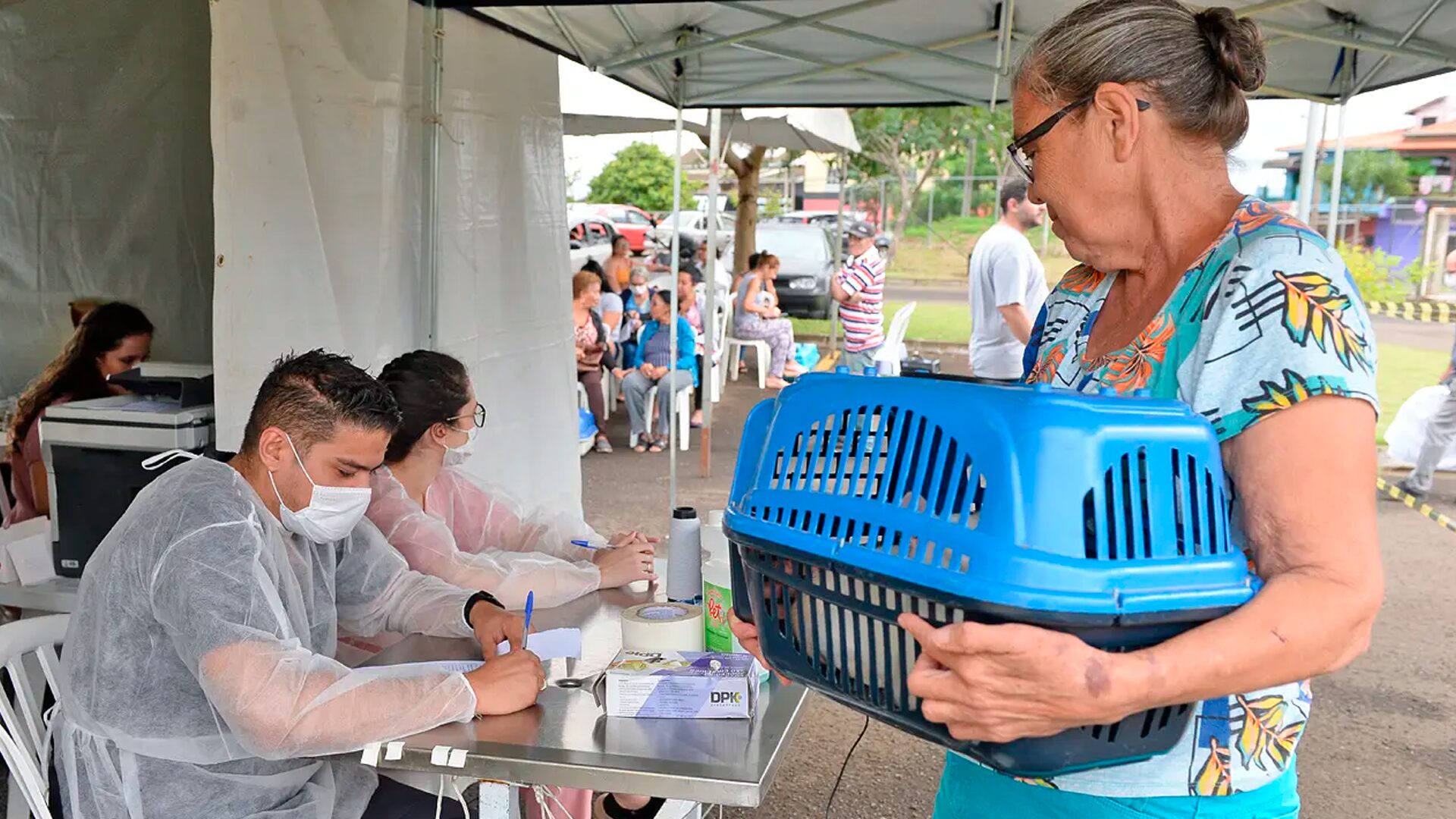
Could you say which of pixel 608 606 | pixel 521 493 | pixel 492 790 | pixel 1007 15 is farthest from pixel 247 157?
pixel 1007 15

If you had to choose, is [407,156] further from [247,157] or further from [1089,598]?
[1089,598]

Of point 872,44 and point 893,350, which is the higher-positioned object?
point 872,44

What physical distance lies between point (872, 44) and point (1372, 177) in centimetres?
2374

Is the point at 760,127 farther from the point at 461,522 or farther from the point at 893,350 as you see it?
the point at 461,522

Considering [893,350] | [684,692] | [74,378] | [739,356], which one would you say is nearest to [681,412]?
[893,350]

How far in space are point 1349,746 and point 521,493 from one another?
3.31 metres

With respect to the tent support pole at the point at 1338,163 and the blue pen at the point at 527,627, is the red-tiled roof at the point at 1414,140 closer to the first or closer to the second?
the tent support pole at the point at 1338,163

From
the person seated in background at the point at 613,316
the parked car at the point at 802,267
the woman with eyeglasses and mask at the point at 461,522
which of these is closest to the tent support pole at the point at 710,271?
the person seated in background at the point at 613,316

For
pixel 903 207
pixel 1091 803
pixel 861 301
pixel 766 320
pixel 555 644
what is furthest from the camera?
pixel 903 207

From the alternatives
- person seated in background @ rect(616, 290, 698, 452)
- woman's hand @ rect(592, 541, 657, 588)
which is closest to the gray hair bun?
woman's hand @ rect(592, 541, 657, 588)

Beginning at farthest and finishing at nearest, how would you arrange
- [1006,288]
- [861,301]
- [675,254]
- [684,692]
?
1. [861,301]
2. [675,254]
3. [1006,288]
4. [684,692]

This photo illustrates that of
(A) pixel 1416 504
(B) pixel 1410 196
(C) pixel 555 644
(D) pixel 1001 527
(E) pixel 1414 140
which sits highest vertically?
(E) pixel 1414 140

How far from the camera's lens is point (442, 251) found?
4230 mm

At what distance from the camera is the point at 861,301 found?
9125 millimetres
